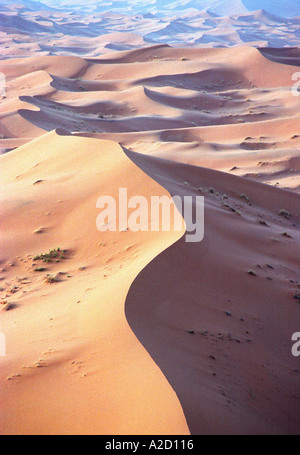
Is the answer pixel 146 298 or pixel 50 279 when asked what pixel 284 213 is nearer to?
pixel 50 279

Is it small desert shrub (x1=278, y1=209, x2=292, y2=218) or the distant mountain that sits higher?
the distant mountain

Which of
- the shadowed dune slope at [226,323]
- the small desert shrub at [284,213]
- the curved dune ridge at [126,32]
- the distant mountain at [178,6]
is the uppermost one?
the distant mountain at [178,6]

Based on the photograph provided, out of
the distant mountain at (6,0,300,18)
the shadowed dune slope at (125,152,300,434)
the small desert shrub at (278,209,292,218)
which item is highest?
the distant mountain at (6,0,300,18)

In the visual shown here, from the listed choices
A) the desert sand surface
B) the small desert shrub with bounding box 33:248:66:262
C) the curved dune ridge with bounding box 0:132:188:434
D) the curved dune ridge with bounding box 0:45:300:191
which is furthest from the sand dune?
the small desert shrub with bounding box 33:248:66:262

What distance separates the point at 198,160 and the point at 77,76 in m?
20.7

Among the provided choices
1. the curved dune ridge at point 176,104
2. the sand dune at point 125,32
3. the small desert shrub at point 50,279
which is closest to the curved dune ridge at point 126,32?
the sand dune at point 125,32

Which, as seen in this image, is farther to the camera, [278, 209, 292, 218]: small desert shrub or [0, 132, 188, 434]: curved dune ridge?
[278, 209, 292, 218]: small desert shrub

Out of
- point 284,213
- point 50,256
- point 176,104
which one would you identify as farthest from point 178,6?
point 50,256

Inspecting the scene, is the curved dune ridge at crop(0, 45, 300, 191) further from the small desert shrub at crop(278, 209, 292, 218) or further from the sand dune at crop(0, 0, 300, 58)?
the sand dune at crop(0, 0, 300, 58)

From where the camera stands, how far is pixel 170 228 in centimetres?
661

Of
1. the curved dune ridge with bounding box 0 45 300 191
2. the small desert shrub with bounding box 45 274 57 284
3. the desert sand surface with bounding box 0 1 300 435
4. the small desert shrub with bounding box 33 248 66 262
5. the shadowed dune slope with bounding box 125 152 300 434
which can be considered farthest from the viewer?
the curved dune ridge with bounding box 0 45 300 191

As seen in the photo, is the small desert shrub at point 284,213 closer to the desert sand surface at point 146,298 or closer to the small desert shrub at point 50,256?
the desert sand surface at point 146,298

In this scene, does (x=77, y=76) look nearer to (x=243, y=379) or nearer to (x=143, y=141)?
(x=143, y=141)
